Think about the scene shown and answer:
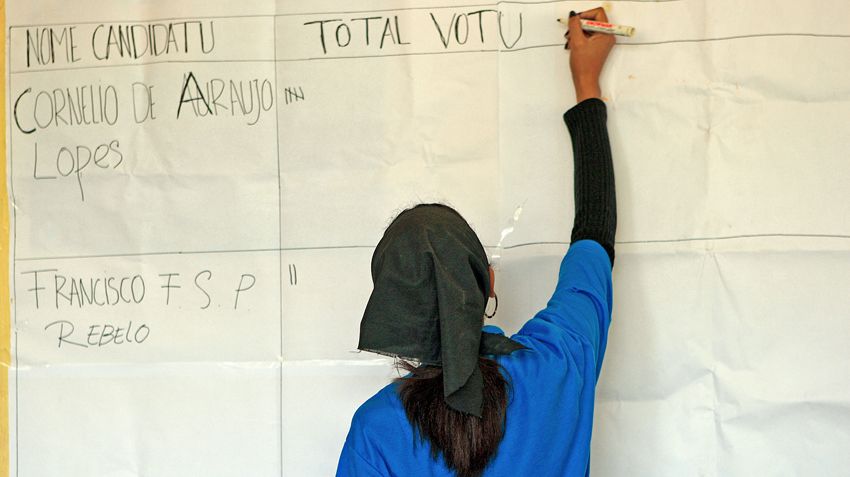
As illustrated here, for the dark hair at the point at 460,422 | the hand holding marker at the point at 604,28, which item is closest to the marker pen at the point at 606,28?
the hand holding marker at the point at 604,28

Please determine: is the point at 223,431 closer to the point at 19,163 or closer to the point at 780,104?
the point at 19,163

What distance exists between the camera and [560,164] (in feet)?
3.77

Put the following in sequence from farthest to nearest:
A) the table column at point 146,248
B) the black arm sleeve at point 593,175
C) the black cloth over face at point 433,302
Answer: the table column at point 146,248
the black arm sleeve at point 593,175
the black cloth over face at point 433,302

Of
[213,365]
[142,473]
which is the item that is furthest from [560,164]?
[142,473]

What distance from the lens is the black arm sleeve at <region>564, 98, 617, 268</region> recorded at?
1.04m

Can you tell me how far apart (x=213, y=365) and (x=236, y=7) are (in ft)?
1.86

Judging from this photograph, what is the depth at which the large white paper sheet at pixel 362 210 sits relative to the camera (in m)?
1.11

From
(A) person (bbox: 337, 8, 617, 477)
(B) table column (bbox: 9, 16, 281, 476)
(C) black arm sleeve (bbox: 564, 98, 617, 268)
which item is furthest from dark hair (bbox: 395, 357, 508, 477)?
(B) table column (bbox: 9, 16, 281, 476)

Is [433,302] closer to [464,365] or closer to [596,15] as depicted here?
[464,365]

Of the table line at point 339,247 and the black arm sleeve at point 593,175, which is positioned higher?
the black arm sleeve at point 593,175

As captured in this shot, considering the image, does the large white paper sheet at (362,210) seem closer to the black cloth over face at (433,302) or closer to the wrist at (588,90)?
the wrist at (588,90)

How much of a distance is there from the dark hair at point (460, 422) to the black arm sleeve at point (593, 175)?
300 millimetres

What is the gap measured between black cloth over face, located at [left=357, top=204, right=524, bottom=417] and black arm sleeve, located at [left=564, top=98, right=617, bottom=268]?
0.30m

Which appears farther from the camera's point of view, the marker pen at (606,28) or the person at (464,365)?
the marker pen at (606,28)
